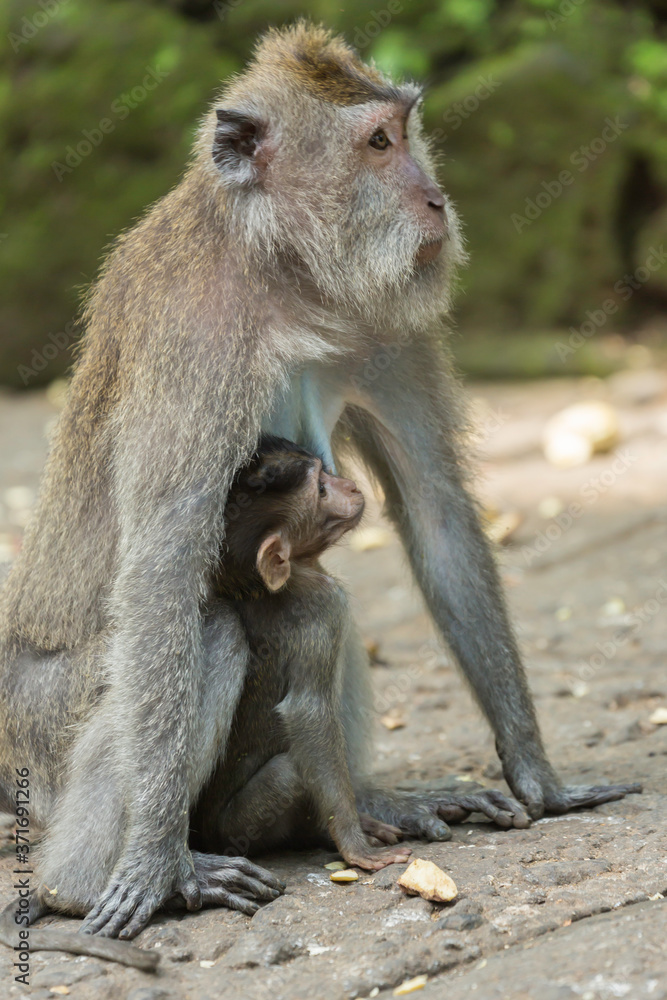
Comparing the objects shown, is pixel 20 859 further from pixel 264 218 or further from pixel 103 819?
pixel 264 218

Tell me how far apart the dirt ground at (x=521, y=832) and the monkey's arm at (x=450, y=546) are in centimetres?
15

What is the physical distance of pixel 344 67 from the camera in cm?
412

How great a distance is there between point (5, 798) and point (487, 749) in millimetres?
2153

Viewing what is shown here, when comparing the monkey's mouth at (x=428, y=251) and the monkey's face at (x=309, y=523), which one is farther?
the monkey's mouth at (x=428, y=251)

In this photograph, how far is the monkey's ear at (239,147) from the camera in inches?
152

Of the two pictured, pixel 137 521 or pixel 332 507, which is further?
pixel 332 507

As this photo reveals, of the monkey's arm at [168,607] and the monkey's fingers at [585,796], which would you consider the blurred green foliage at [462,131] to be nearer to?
the monkey's fingers at [585,796]

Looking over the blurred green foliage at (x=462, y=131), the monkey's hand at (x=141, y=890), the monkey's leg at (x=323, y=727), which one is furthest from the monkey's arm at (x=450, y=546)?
the blurred green foliage at (x=462, y=131)

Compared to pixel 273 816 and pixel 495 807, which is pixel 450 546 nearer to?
pixel 495 807

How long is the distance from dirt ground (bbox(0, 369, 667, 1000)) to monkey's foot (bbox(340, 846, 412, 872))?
0.14 ft

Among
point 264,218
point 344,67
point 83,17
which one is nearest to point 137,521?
point 264,218

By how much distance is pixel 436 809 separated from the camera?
4340 mm

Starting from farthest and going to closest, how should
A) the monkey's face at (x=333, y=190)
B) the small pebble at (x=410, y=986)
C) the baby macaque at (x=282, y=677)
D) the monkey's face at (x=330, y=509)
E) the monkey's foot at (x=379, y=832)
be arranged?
the monkey's foot at (x=379, y=832) < the monkey's face at (x=330, y=509) < the monkey's face at (x=333, y=190) < the baby macaque at (x=282, y=677) < the small pebble at (x=410, y=986)

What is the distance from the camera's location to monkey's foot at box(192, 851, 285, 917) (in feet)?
11.8
